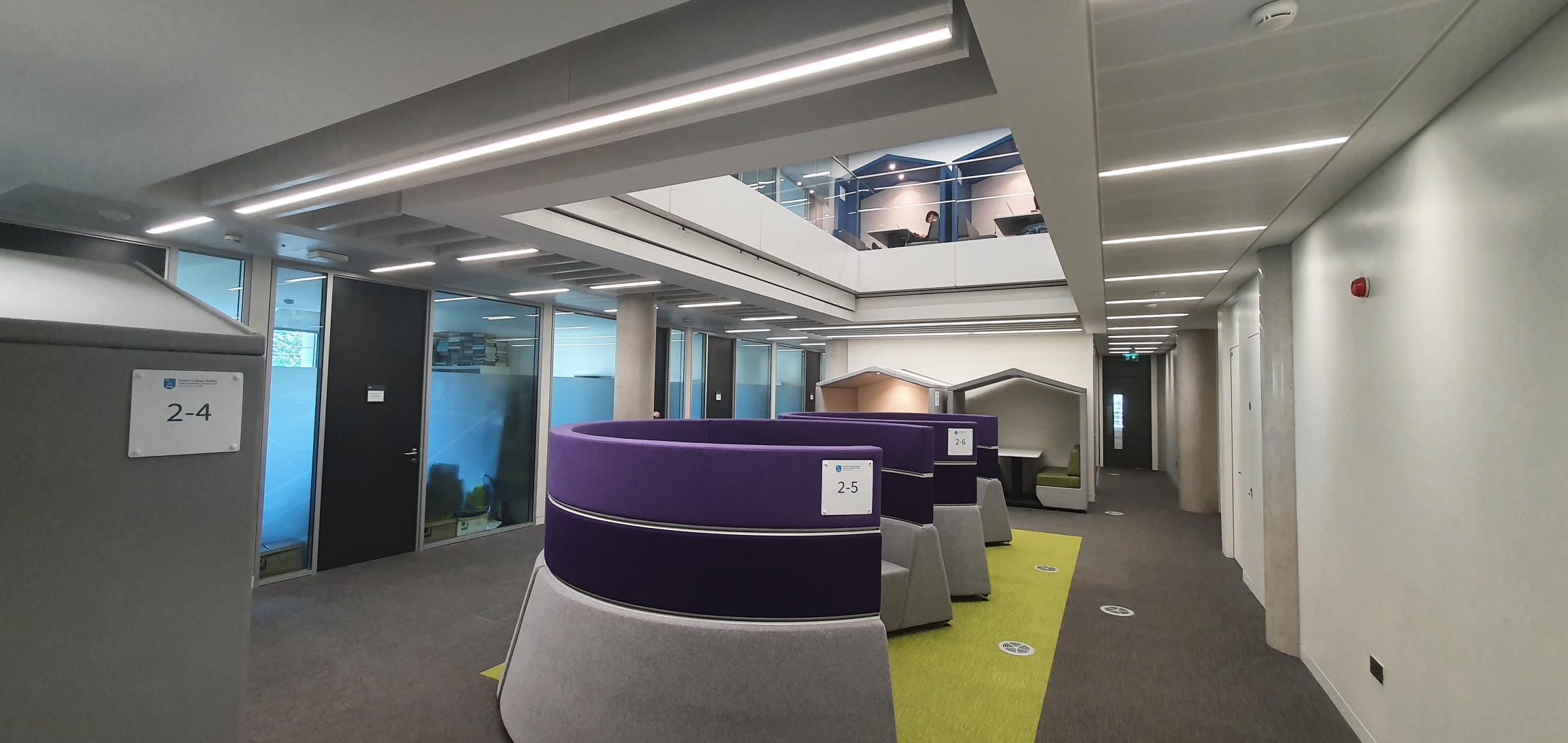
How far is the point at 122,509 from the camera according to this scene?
3.49 feet

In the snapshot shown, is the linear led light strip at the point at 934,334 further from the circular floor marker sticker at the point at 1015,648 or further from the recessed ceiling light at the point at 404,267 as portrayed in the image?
the recessed ceiling light at the point at 404,267

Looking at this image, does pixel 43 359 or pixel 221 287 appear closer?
pixel 43 359

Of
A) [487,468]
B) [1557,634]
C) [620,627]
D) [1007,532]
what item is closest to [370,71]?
[620,627]

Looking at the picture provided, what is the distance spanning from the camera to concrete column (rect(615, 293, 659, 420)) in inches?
319

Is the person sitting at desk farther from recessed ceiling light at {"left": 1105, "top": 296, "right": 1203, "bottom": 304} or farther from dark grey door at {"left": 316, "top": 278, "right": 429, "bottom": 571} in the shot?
dark grey door at {"left": 316, "top": 278, "right": 429, "bottom": 571}

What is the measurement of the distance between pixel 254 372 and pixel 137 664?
1.65 feet

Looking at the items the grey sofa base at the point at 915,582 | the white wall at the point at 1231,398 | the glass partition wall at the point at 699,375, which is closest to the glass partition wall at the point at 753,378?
the glass partition wall at the point at 699,375

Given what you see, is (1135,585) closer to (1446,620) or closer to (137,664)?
(1446,620)

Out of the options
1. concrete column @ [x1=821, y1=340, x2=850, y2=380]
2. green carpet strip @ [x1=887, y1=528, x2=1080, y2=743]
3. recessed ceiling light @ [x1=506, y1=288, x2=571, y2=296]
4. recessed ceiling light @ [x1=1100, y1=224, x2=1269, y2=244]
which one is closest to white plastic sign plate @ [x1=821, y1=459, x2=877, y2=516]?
green carpet strip @ [x1=887, y1=528, x2=1080, y2=743]

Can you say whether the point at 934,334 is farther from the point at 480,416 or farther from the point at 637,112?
the point at 637,112

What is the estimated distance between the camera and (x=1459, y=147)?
2.48 m

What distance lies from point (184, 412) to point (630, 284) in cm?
625

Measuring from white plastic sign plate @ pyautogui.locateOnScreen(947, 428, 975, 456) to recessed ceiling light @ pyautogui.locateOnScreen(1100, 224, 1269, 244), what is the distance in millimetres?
2068

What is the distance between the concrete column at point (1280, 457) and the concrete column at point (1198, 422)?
556 centimetres
